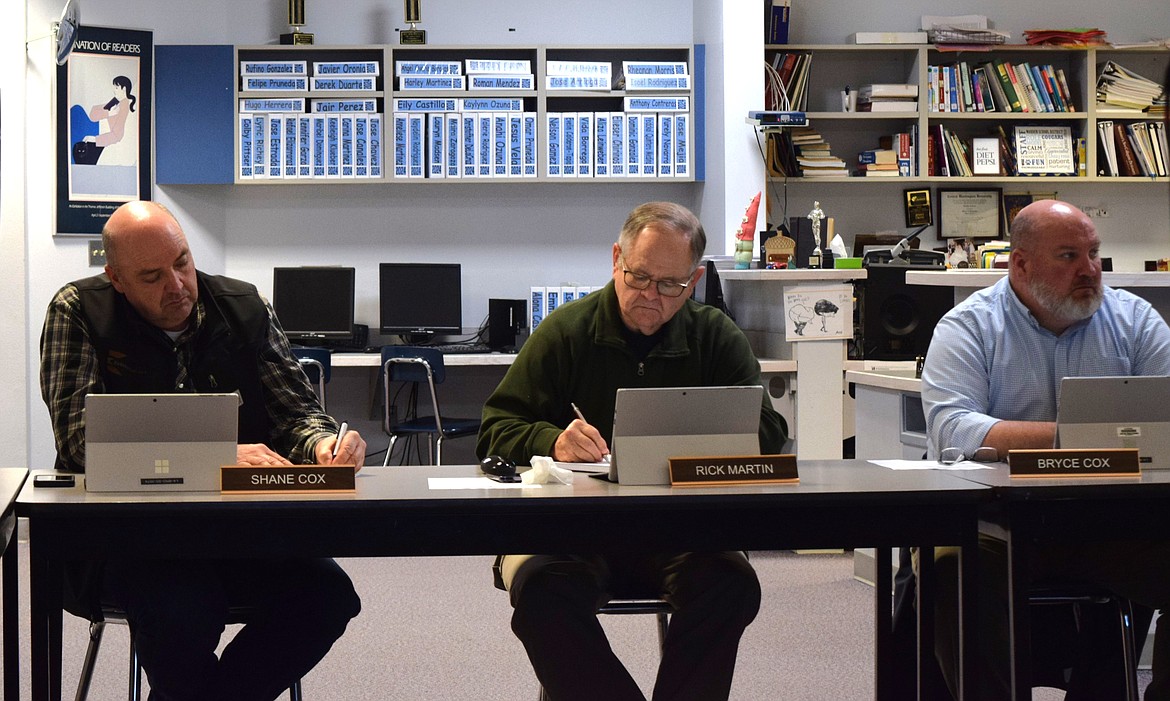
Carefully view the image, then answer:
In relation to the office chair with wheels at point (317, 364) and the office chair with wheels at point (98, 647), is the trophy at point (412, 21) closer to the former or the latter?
the office chair with wheels at point (317, 364)

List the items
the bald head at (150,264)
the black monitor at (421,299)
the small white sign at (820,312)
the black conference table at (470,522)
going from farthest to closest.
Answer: the black monitor at (421,299) → the small white sign at (820,312) → the bald head at (150,264) → the black conference table at (470,522)

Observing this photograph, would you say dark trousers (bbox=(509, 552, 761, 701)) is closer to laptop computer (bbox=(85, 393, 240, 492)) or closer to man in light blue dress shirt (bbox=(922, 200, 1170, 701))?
laptop computer (bbox=(85, 393, 240, 492))

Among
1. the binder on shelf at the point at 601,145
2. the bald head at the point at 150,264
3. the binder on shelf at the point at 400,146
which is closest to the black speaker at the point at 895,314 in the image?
the binder on shelf at the point at 601,145

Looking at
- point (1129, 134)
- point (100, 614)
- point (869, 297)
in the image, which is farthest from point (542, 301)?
point (100, 614)

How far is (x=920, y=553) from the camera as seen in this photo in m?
2.18

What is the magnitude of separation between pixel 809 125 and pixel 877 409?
2.78 metres

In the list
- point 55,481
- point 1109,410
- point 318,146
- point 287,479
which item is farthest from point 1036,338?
point 318,146

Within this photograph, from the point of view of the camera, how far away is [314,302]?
6094 millimetres

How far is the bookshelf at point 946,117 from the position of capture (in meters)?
6.20

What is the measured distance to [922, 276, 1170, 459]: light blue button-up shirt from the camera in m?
2.68

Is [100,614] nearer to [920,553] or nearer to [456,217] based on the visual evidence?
[920,553]

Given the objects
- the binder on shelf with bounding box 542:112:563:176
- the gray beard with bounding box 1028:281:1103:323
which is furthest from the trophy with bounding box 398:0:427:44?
the gray beard with bounding box 1028:281:1103:323

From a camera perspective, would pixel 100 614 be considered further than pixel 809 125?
No

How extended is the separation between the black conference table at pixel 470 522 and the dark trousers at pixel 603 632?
21 cm
